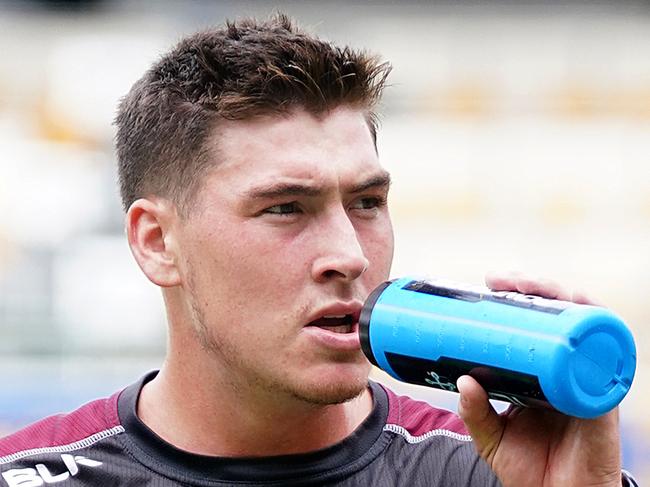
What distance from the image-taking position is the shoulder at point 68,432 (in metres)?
2.70

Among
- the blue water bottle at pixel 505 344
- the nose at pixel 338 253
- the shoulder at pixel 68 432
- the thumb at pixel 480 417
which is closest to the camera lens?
the blue water bottle at pixel 505 344

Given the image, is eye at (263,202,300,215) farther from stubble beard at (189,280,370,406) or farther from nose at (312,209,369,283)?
stubble beard at (189,280,370,406)

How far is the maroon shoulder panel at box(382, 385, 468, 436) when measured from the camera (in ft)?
8.99

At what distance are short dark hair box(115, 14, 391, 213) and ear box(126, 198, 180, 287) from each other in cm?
4

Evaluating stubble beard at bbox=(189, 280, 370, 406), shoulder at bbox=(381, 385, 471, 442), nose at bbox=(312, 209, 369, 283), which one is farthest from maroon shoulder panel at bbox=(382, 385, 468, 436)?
nose at bbox=(312, 209, 369, 283)

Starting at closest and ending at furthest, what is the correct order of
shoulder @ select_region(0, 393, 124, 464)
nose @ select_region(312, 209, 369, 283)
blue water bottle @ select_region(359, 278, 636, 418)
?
blue water bottle @ select_region(359, 278, 636, 418), nose @ select_region(312, 209, 369, 283), shoulder @ select_region(0, 393, 124, 464)

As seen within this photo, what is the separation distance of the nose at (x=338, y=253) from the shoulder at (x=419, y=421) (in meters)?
0.47

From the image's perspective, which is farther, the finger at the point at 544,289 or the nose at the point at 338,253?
the nose at the point at 338,253

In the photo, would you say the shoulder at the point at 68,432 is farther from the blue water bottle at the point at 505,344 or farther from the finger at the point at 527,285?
the finger at the point at 527,285

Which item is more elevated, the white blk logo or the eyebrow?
the eyebrow

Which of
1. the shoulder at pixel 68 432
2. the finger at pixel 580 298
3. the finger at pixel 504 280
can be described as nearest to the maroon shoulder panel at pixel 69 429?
the shoulder at pixel 68 432

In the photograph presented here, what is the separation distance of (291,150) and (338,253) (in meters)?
0.25

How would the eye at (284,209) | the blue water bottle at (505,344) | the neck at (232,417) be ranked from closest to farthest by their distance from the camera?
1. the blue water bottle at (505,344)
2. the eye at (284,209)
3. the neck at (232,417)

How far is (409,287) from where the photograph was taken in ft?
7.07
